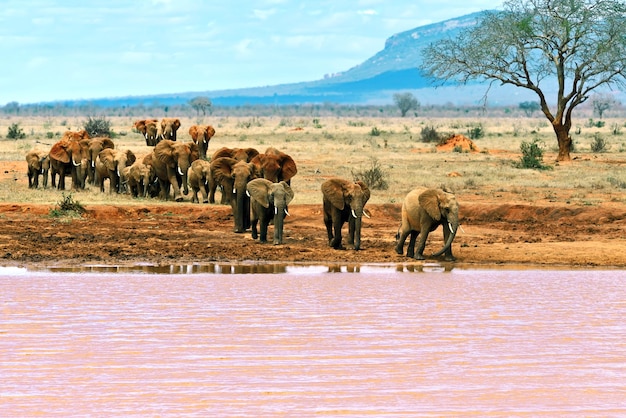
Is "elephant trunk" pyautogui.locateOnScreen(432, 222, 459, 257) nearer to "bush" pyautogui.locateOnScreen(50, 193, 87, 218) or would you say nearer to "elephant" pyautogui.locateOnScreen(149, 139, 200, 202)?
"bush" pyautogui.locateOnScreen(50, 193, 87, 218)

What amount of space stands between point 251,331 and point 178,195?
15.6 m

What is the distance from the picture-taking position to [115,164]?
27891 millimetres

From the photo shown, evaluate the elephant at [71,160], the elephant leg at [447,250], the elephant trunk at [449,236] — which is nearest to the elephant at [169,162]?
the elephant at [71,160]

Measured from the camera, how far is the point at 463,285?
48.3 ft

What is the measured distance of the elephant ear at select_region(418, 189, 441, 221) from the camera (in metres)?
17.3

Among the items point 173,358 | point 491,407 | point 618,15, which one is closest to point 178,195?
point 173,358

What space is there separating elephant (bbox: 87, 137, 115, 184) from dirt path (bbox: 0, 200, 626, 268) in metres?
5.75

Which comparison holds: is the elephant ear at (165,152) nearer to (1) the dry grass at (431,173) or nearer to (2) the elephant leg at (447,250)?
(1) the dry grass at (431,173)

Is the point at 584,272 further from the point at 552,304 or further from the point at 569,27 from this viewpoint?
the point at 569,27

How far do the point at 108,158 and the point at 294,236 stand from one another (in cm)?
879

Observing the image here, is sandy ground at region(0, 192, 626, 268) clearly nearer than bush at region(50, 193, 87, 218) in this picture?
Yes

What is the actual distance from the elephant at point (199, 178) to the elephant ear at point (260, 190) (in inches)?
239

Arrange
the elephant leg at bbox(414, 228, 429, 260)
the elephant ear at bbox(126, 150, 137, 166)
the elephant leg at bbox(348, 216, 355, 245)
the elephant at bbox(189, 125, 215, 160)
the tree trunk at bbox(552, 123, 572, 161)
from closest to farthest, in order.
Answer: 1. the elephant leg at bbox(414, 228, 429, 260)
2. the elephant leg at bbox(348, 216, 355, 245)
3. the elephant ear at bbox(126, 150, 137, 166)
4. the tree trunk at bbox(552, 123, 572, 161)
5. the elephant at bbox(189, 125, 215, 160)

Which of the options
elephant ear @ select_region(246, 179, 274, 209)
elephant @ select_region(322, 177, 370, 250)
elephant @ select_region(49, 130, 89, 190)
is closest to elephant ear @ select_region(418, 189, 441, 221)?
elephant @ select_region(322, 177, 370, 250)
